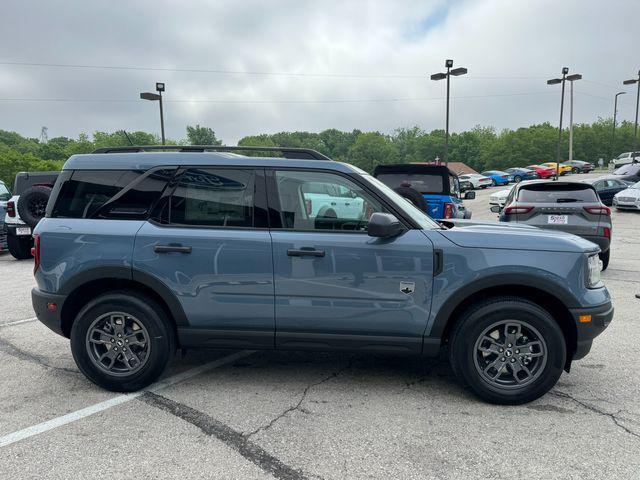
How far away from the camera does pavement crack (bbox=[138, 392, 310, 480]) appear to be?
8.81 ft

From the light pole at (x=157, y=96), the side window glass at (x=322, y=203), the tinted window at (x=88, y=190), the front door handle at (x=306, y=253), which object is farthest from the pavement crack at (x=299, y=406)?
the light pole at (x=157, y=96)

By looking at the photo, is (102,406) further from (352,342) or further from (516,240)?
(516,240)

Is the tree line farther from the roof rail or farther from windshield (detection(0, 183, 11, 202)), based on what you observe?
the roof rail

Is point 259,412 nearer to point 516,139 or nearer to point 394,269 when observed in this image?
point 394,269

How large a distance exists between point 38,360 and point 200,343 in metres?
1.89

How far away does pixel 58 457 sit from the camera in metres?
2.83

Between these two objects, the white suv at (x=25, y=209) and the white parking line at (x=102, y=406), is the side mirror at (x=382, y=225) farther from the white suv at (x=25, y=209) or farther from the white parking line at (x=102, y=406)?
the white suv at (x=25, y=209)

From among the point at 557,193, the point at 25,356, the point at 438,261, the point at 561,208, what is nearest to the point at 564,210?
the point at 561,208

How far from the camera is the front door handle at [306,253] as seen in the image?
3480 millimetres

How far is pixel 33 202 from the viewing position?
9.35 meters

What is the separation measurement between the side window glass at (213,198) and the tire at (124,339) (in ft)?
2.40

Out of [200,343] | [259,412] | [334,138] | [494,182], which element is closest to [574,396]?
[259,412]

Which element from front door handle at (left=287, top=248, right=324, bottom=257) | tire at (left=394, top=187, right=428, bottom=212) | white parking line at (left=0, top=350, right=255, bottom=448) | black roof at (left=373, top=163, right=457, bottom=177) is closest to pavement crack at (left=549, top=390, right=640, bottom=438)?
front door handle at (left=287, top=248, right=324, bottom=257)

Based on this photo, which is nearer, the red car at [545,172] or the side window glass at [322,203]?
the side window glass at [322,203]
